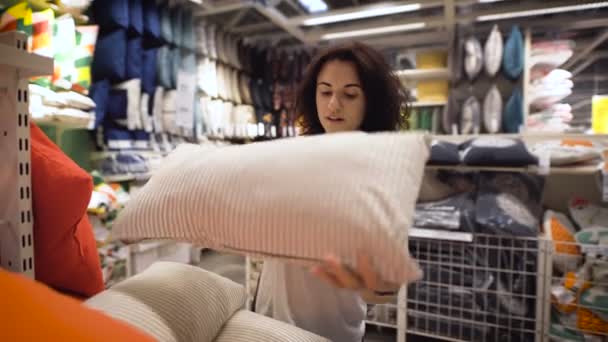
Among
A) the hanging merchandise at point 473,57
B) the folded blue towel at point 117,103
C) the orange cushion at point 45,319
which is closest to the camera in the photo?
the orange cushion at point 45,319

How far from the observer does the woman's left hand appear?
0.41 m

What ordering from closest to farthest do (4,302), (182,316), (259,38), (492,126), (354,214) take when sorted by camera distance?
(4,302)
(354,214)
(182,316)
(492,126)
(259,38)

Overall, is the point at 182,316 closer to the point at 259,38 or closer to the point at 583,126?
the point at 583,126

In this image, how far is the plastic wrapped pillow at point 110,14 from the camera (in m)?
2.11

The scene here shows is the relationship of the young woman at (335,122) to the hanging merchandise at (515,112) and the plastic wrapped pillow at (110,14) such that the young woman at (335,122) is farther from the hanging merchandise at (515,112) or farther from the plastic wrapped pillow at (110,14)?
the hanging merchandise at (515,112)

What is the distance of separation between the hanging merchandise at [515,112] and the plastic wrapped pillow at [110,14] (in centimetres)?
279

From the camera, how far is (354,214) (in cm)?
41

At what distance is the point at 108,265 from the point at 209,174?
1595mm

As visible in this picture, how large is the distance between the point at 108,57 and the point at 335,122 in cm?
187

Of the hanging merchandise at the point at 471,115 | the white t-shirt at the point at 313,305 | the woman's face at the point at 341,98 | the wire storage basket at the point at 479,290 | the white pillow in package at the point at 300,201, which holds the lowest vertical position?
the wire storage basket at the point at 479,290

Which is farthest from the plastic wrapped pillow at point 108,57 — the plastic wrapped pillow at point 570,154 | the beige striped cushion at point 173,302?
the plastic wrapped pillow at point 570,154

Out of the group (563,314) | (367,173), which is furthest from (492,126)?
Answer: (367,173)

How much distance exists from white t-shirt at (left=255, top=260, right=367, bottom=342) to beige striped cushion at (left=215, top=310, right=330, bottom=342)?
12 centimetres

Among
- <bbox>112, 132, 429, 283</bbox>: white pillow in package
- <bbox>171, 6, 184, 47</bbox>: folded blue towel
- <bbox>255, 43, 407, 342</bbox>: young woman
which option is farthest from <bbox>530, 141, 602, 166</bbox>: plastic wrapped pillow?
<bbox>171, 6, 184, 47</bbox>: folded blue towel
